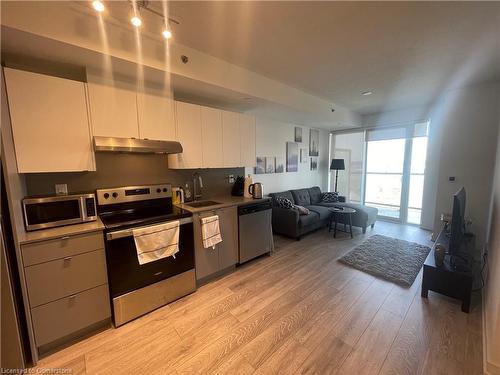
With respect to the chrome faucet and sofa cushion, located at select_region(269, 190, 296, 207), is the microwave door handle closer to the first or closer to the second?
the chrome faucet

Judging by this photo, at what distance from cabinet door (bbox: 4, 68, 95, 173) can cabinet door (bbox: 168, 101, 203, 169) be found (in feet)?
2.87

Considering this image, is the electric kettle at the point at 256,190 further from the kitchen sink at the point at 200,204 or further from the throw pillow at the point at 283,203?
the throw pillow at the point at 283,203

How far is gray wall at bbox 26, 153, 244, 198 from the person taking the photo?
2.04m

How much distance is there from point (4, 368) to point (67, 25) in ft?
8.11

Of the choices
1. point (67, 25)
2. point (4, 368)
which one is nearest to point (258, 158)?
point (67, 25)

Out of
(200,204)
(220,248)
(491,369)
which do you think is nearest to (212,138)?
(200,204)

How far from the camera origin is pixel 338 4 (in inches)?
64.6

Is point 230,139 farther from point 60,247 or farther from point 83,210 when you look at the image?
point 60,247

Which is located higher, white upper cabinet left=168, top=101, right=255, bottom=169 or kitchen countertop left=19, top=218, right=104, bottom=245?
white upper cabinet left=168, top=101, right=255, bottom=169

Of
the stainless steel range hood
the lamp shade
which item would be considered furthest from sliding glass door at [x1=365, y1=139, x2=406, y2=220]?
the stainless steel range hood

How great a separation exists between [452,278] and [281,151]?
353 cm

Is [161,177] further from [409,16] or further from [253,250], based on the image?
[409,16]

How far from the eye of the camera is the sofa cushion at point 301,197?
4867mm

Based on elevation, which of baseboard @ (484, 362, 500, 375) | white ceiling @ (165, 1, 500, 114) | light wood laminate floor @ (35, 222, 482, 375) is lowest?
light wood laminate floor @ (35, 222, 482, 375)
